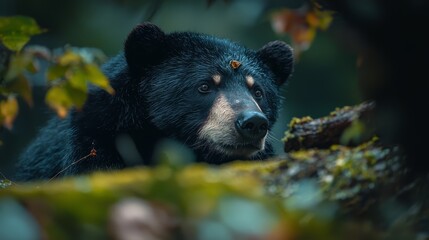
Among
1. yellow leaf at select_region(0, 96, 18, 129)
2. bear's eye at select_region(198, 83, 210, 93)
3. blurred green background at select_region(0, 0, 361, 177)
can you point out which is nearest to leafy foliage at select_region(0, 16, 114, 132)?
yellow leaf at select_region(0, 96, 18, 129)

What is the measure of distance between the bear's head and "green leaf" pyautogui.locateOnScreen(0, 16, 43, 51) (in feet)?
7.98

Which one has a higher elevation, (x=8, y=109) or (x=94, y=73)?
(x=94, y=73)

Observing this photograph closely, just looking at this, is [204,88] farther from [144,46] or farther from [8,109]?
[8,109]

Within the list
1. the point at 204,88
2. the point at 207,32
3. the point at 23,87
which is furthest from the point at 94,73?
the point at 207,32

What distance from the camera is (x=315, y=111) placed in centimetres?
1788

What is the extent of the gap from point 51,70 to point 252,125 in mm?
2414

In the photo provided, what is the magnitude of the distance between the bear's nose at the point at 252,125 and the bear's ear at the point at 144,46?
100 centimetres

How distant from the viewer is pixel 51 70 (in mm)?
3633

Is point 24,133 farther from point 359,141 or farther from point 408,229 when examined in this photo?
point 408,229

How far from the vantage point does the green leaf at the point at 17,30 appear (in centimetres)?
376

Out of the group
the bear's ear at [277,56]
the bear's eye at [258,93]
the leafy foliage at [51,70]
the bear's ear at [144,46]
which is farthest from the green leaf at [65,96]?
the bear's ear at [277,56]

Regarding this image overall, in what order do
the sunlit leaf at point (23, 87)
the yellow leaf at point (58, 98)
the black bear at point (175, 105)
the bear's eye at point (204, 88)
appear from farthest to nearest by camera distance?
1. the bear's eye at point (204, 88)
2. the black bear at point (175, 105)
3. the sunlit leaf at point (23, 87)
4. the yellow leaf at point (58, 98)

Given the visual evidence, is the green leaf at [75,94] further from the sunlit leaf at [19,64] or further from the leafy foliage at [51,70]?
the sunlit leaf at [19,64]

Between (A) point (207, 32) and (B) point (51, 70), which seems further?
(A) point (207, 32)
